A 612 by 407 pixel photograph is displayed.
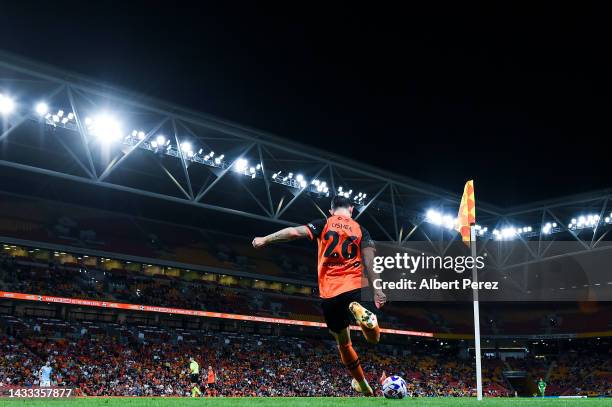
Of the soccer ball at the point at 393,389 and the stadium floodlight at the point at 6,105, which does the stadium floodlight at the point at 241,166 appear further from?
the soccer ball at the point at 393,389

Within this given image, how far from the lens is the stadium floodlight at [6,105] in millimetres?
26891

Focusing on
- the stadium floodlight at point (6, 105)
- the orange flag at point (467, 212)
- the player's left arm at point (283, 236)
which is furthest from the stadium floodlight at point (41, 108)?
the player's left arm at point (283, 236)

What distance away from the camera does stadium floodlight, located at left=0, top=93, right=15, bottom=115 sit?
88.2ft

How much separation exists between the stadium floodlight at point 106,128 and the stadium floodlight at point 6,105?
13.4 feet

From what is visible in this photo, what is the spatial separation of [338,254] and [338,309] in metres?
0.68

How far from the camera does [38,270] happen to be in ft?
118

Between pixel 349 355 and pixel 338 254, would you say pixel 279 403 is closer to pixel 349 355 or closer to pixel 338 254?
pixel 349 355

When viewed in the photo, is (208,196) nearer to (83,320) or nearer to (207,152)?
(207,152)

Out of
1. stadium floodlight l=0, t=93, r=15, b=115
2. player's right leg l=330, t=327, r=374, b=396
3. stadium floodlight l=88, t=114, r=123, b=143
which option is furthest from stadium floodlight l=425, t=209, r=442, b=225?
player's right leg l=330, t=327, r=374, b=396

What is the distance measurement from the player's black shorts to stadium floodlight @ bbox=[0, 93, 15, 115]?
974 inches

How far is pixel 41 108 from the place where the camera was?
Answer: 2783 cm

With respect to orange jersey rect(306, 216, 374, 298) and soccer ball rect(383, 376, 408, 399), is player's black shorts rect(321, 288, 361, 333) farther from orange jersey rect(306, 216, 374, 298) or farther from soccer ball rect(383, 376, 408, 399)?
soccer ball rect(383, 376, 408, 399)

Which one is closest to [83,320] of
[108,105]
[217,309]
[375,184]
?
[217,309]

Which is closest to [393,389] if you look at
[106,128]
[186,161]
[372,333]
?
[372,333]
